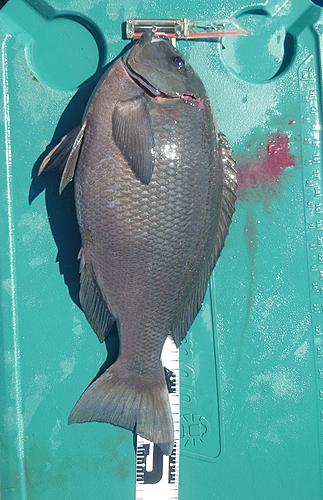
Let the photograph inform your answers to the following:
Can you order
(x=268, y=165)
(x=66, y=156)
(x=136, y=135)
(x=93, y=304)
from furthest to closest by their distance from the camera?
(x=268, y=165), (x=93, y=304), (x=66, y=156), (x=136, y=135)

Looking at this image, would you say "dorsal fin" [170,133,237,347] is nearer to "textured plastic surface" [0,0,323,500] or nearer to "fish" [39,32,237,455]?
"fish" [39,32,237,455]

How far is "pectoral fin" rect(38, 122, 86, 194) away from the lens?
126 centimetres

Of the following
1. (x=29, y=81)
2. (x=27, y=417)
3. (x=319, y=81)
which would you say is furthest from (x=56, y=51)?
(x=27, y=417)

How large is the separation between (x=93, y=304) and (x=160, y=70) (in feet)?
2.54

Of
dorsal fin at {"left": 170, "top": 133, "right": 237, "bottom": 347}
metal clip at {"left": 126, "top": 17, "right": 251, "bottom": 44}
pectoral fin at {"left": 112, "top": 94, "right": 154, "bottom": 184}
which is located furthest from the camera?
metal clip at {"left": 126, "top": 17, "right": 251, "bottom": 44}

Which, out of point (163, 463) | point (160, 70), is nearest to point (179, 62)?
point (160, 70)

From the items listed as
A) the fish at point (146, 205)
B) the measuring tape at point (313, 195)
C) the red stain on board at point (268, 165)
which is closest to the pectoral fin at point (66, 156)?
the fish at point (146, 205)

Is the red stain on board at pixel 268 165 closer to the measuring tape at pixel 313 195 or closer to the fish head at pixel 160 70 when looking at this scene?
the measuring tape at pixel 313 195

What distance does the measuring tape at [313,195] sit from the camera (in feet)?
5.15

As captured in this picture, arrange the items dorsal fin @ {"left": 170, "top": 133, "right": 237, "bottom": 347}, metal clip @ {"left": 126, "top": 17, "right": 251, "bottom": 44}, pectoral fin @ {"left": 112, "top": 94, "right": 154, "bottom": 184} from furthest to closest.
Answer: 1. metal clip @ {"left": 126, "top": 17, "right": 251, "bottom": 44}
2. dorsal fin @ {"left": 170, "top": 133, "right": 237, "bottom": 347}
3. pectoral fin @ {"left": 112, "top": 94, "right": 154, "bottom": 184}

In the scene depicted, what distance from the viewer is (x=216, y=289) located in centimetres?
159

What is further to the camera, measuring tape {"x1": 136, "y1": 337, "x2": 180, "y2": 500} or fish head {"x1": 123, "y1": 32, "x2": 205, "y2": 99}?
measuring tape {"x1": 136, "y1": 337, "x2": 180, "y2": 500}

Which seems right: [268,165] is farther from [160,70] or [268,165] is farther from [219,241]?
[160,70]

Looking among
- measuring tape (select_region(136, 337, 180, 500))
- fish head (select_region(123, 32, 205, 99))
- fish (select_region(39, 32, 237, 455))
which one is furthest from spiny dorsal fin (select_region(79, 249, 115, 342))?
fish head (select_region(123, 32, 205, 99))
